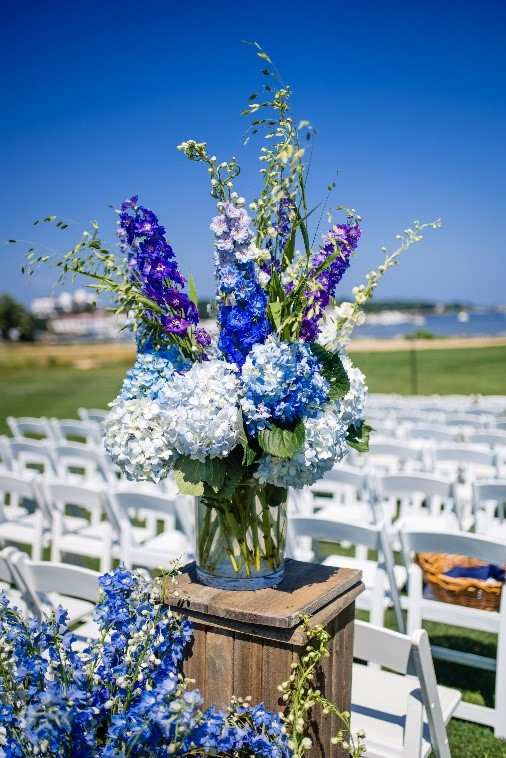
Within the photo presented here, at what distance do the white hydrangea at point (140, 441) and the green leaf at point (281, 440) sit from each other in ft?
0.91

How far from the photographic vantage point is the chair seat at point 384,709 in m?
2.65

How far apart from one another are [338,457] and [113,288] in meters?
0.83

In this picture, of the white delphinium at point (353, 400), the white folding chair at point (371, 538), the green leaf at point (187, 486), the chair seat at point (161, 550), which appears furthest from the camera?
the chair seat at point (161, 550)

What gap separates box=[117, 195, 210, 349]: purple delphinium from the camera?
2.03 metres

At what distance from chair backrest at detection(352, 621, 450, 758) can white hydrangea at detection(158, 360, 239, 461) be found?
879mm

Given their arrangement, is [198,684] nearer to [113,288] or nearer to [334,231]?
[113,288]

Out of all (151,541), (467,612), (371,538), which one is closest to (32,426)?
(151,541)

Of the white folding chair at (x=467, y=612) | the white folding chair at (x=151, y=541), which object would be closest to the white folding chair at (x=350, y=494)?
the white folding chair at (x=151, y=541)

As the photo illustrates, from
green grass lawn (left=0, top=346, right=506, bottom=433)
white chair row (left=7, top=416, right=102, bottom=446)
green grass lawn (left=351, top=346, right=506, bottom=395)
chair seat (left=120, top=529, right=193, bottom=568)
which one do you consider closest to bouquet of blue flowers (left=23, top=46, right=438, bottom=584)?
chair seat (left=120, top=529, right=193, bottom=568)

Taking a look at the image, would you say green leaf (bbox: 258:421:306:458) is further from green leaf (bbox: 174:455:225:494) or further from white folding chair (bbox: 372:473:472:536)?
white folding chair (bbox: 372:473:472:536)

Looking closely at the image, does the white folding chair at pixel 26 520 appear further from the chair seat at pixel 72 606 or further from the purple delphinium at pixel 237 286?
the purple delphinium at pixel 237 286

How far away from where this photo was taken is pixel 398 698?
9.66 feet

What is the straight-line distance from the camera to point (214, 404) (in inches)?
75.3

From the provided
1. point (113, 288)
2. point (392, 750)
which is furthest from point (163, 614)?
point (392, 750)
